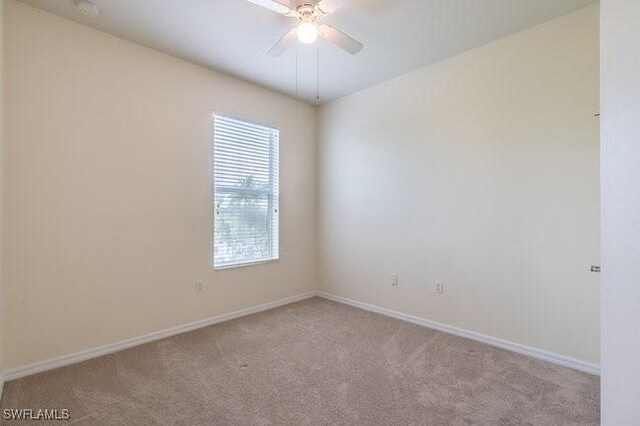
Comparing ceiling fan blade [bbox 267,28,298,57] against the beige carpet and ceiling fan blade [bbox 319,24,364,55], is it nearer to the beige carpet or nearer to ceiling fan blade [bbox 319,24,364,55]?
ceiling fan blade [bbox 319,24,364,55]

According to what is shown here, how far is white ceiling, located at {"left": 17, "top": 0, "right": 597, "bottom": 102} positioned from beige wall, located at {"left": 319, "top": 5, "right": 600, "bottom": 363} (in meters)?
0.27

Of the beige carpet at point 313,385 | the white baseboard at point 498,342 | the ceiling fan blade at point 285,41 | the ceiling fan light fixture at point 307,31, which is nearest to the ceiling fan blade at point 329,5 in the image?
the ceiling fan light fixture at point 307,31

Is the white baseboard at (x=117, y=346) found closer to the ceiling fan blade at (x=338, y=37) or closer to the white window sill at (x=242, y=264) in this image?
the white window sill at (x=242, y=264)

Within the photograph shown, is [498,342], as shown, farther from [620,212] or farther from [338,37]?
[338,37]

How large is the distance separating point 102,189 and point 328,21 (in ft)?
7.53

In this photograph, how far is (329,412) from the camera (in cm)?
190

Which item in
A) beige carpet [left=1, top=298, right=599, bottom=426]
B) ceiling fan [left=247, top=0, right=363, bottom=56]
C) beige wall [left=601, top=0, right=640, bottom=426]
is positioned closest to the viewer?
beige wall [left=601, top=0, right=640, bottom=426]

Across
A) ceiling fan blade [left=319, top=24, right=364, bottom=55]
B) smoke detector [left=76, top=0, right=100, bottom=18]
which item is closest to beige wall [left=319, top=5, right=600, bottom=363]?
ceiling fan blade [left=319, top=24, right=364, bottom=55]

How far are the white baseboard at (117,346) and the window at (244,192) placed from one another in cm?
56

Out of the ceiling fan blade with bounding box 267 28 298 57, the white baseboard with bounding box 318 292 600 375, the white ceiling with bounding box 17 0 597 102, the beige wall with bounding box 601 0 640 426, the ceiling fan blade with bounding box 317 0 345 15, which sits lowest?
the white baseboard with bounding box 318 292 600 375

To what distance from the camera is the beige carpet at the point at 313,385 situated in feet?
6.11

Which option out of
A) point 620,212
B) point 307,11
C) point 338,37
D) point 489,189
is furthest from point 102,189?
point 489,189

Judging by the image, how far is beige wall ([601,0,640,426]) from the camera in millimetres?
953

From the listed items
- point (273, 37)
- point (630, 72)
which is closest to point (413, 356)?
point (630, 72)
